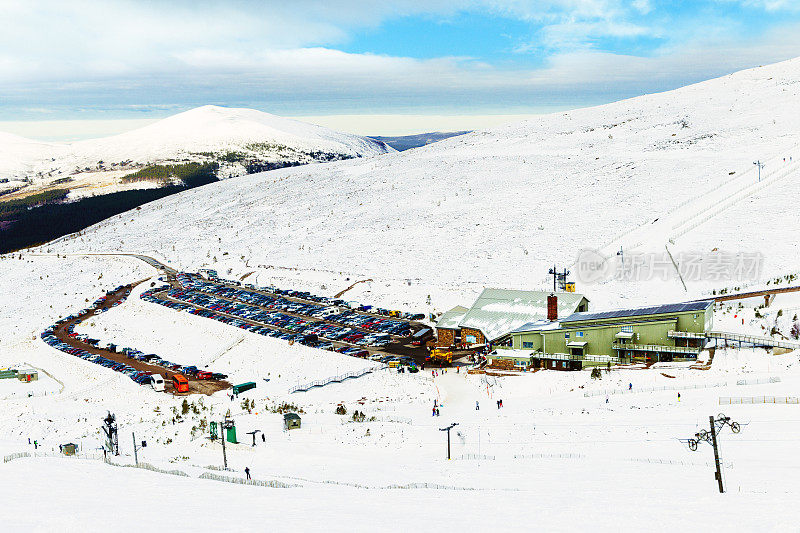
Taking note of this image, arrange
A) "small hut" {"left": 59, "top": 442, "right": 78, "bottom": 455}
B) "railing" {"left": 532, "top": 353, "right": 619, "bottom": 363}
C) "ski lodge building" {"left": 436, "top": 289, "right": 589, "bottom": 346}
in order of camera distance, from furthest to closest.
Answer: "ski lodge building" {"left": 436, "top": 289, "right": 589, "bottom": 346}, "railing" {"left": 532, "top": 353, "right": 619, "bottom": 363}, "small hut" {"left": 59, "top": 442, "right": 78, "bottom": 455}

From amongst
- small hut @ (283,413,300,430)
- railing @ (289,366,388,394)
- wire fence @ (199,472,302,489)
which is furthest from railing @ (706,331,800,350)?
wire fence @ (199,472,302,489)

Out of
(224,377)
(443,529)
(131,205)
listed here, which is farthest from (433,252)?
(131,205)

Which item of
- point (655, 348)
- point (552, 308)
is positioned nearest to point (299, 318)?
point (552, 308)

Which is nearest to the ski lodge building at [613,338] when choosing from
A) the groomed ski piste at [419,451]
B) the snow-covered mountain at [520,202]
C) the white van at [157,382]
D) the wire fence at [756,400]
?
the groomed ski piste at [419,451]

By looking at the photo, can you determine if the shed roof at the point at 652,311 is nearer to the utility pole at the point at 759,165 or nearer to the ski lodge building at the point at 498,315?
the ski lodge building at the point at 498,315

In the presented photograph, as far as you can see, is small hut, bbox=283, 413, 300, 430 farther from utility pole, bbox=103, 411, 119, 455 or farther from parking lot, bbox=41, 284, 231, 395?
parking lot, bbox=41, 284, 231, 395

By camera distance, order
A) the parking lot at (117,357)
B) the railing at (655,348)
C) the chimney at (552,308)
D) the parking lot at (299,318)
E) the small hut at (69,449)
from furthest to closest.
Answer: the parking lot at (299,318) → the chimney at (552,308) → the parking lot at (117,357) → the railing at (655,348) → the small hut at (69,449)

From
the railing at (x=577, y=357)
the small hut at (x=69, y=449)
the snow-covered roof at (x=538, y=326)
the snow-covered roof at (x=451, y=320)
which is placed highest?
the snow-covered roof at (x=538, y=326)

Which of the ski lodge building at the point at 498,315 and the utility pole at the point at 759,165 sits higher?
the utility pole at the point at 759,165
